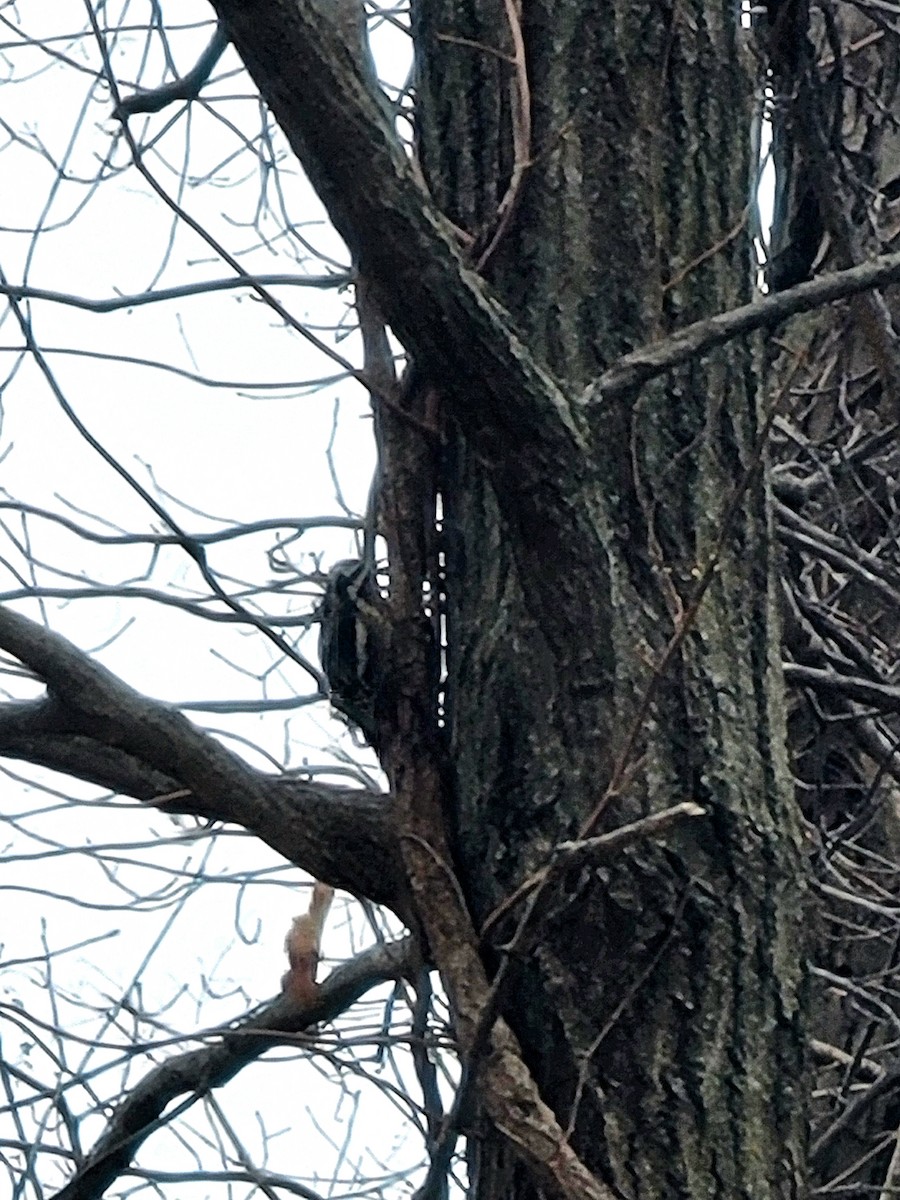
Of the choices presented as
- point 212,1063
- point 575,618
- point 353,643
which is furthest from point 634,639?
point 212,1063

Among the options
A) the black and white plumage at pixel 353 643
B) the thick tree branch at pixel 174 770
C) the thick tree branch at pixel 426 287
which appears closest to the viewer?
the thick tree branch at pixel 426 287

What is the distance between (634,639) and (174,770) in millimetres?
472

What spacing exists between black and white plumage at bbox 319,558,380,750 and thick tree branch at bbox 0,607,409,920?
0.31ft

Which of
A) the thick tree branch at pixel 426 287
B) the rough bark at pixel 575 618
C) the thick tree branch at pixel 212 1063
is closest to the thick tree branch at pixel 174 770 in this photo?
the rough bark at pixel 575 618

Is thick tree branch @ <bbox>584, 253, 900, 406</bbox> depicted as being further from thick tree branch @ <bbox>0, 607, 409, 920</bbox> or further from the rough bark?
thick tree branch @ <bbox>0, 607, 409, 920</bbox>

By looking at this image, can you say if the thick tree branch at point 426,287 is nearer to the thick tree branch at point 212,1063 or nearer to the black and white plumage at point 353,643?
the black and white plumage at point 353,643

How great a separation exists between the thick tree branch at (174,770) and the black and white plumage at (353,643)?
94mm

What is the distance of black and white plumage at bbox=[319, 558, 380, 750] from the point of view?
Answer: 1.95 metres

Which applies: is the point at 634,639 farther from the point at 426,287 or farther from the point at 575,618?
the point at 426,287

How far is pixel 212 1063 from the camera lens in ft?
6.84

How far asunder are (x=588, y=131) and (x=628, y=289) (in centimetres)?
18

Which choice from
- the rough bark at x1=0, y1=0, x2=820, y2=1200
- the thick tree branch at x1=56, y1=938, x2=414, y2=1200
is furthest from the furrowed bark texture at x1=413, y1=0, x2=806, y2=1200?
the thick tree branch at x1=56, y1=938, x2=414, y2=1200

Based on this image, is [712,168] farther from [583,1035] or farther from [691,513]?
[583,1035]

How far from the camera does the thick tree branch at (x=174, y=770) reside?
1.76 metres
